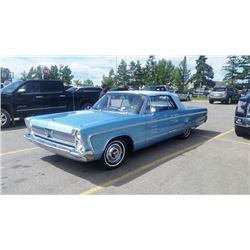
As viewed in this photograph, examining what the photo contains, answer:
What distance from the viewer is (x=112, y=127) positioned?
14.3 feet

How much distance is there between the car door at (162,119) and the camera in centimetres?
532

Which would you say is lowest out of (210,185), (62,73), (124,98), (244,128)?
(210,185)

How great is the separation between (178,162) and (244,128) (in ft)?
10.1

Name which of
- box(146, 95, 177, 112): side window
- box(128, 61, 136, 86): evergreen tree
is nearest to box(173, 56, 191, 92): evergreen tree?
box(128, 61, 136, 86): evergreen tree

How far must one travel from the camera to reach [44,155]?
212 inches

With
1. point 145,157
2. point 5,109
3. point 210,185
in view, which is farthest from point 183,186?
point 5,109

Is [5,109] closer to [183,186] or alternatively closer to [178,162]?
[178,162]

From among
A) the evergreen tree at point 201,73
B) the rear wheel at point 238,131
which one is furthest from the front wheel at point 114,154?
the evergreen tree at point 201,73

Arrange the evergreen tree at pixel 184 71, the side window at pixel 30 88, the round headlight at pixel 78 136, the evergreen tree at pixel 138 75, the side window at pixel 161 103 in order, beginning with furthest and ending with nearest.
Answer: the evergreen tree at pixel 138 75 < the evergreen tree at pixel 184 71 < the side window at pixel 30 88 < the side window at pixel 161 103 < the round headlight at pixel 78 136

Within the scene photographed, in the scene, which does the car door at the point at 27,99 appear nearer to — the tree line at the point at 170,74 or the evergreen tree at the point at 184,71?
the tree line at the point at 170,74

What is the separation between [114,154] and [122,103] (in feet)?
4.57

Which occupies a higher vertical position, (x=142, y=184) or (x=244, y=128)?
(x=244, y=128)

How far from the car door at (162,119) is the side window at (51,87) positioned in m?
6.06

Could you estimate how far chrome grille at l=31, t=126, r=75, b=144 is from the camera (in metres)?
4.15
